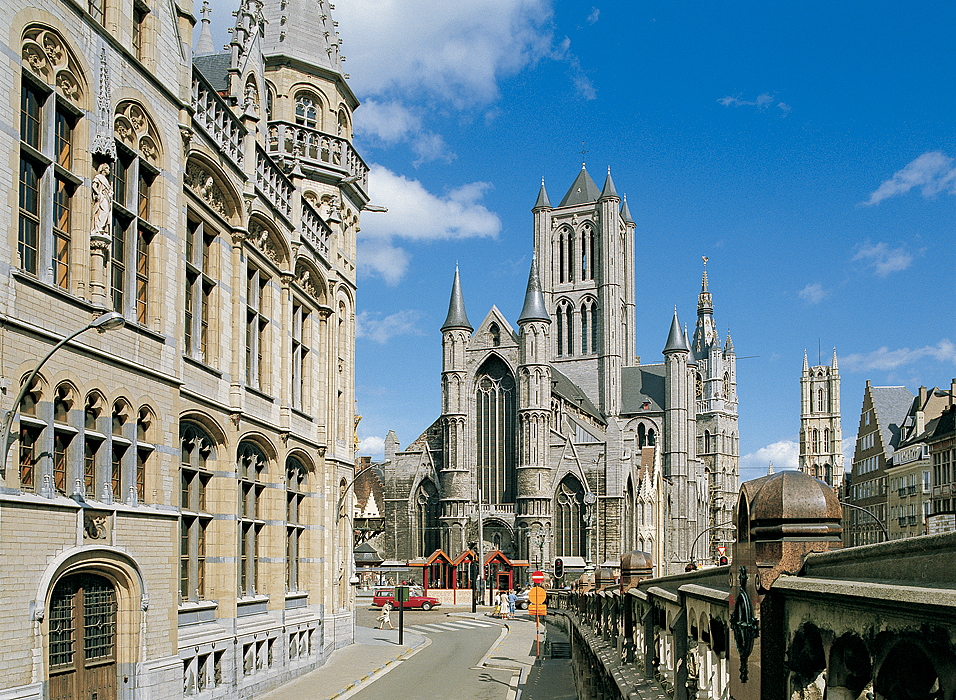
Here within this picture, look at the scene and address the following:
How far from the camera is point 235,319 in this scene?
2080cm

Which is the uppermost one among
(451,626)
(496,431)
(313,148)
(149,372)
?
(313,148)

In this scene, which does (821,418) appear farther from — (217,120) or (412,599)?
(217,120)

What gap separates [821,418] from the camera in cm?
15862

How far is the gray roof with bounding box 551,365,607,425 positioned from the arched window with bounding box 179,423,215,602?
68.5m

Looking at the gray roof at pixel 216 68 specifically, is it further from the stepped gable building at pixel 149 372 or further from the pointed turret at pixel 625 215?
the pointed turret at pixel 625 215

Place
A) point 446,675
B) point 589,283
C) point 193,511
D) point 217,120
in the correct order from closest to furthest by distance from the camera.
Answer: point 193,511 < point 217,120 < point 446,675 < point 589,283

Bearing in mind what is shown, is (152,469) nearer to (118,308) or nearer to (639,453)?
(118,308)

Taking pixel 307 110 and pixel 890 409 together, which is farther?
pixel 890 409

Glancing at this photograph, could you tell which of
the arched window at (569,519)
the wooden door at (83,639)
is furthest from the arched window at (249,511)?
the arched window at (569,519)

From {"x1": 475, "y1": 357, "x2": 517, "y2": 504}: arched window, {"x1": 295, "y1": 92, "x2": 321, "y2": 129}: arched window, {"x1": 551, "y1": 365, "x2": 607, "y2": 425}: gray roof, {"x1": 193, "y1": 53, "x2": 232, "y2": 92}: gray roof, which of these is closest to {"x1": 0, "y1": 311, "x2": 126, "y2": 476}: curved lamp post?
{"x1": 193, "y1": 53, "x2": 232, "y2": 92}: gray roof

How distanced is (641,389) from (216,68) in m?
83.9

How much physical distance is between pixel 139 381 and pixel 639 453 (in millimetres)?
83760

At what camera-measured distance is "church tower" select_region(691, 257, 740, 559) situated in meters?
131

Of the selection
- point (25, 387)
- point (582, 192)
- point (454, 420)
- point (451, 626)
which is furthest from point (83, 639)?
point (582, 192)
